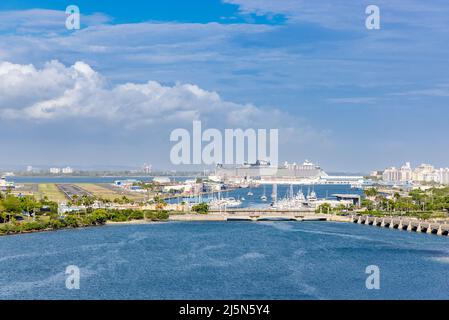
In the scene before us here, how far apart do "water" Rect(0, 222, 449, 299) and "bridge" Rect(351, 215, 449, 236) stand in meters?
0.91

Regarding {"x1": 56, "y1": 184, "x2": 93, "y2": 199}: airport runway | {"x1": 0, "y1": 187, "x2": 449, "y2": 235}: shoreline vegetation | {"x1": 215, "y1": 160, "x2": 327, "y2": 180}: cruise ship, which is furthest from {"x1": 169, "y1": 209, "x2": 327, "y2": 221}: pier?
{"x1": 215, "y1": 160, "x2": 327, "y2": 180}: cruise ship

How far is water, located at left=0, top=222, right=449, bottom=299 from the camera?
440 inches

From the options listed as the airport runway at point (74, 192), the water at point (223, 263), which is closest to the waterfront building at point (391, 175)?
the airport runway at point (74, 192)

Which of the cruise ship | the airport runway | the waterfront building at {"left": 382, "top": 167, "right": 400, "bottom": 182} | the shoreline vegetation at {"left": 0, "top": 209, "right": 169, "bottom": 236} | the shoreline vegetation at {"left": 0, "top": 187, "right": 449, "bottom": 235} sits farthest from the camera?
the waterfront building at {"left": 382, "top": 167, "right": 400, "bottom": 182}

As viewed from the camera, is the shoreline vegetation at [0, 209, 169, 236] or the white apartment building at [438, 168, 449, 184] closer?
Answer: the shoreline vegetation at [0, 209, 169, 236]

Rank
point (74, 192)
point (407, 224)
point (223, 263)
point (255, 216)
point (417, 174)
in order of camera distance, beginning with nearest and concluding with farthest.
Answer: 1. point (223, 263)
2. point (407, 224)
3. point (255, 216)
4. point (74, 192)
5. point (417, 174)

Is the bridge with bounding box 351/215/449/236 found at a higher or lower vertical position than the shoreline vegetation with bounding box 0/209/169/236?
lower

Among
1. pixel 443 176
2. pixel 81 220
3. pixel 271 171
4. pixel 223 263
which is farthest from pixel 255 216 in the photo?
pixel 443 176

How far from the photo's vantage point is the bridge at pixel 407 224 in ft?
71.3

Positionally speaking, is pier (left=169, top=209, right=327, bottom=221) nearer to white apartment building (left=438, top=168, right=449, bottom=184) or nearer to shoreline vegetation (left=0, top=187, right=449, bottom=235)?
shoreline vegetation (left=0, top=187, right=449, bottom=235)

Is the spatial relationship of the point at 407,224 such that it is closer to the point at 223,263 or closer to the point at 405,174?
the point at 223,263

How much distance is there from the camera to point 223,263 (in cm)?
1411

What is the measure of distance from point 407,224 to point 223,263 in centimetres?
1160
